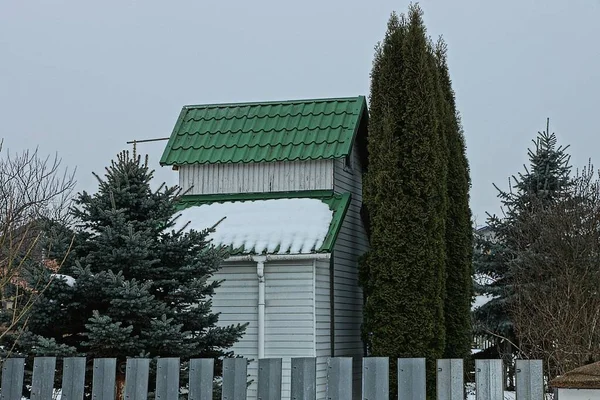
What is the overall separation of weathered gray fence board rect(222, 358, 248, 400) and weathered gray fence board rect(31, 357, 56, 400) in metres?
1.28

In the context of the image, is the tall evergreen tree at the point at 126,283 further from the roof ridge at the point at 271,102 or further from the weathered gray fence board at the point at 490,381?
the roof ridge at the point at 271,102

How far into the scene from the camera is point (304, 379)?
529 cm

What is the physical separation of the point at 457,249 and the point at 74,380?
10.1 metres

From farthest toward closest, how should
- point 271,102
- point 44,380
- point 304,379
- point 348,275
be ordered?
point 271,102 → point 348,275 → point 44,380 → point 304,379

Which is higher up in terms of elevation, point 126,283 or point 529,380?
point 126,283

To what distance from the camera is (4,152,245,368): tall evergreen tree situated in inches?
285

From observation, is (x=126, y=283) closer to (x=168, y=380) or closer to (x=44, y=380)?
(x=44, y=380)

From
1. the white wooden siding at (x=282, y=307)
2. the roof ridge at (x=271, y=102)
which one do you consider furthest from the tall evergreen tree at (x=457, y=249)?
the white wooden siding at (x=282, y=307)

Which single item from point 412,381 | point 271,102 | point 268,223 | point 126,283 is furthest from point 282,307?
point 412,381

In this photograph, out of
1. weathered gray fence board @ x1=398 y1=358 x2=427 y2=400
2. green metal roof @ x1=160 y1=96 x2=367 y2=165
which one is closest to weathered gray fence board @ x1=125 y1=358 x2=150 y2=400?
weathered gray fence board @ x1=398 y1=358 x2=427 y2=400

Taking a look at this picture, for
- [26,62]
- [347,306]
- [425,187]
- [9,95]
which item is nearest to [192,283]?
[425,187]

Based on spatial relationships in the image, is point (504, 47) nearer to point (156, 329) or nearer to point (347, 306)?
point (347, 306)

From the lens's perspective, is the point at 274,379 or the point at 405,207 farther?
the point at 405,207

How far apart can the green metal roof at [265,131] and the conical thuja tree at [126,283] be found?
649 cm
